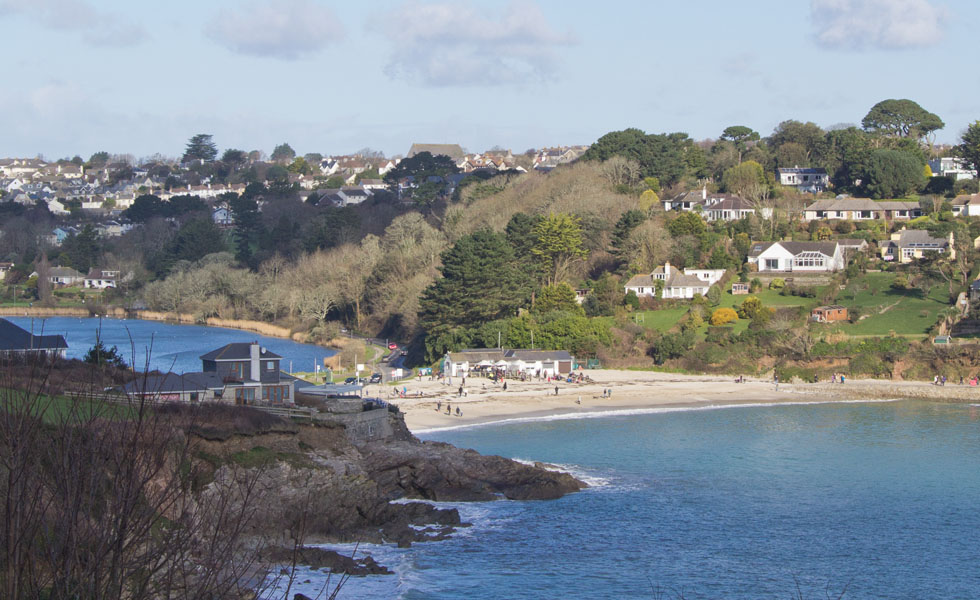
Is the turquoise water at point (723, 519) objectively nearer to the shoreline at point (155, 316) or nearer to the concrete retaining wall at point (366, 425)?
the concrete retaining wall at point (366, 425)

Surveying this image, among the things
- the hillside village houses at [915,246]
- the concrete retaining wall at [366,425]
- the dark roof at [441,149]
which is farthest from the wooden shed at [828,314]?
the dark roof at [441,149]

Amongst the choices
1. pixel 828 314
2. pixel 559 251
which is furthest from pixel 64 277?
pixel 828 314

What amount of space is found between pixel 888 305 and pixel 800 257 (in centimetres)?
775

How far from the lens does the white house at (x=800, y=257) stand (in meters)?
58.4

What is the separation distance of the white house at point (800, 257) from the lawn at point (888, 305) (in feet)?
7.93

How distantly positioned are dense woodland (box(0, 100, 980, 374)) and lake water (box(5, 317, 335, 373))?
142 inches

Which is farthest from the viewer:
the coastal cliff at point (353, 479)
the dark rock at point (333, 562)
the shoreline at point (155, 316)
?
the shoreline at point (155, 316)

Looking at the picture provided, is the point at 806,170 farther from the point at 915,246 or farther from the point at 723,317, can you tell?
the point at 723,317

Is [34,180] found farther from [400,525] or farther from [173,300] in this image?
[400,525]

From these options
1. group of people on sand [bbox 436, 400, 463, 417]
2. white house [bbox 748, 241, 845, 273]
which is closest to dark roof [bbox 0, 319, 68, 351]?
group of people on sand [bbox 436, 400, 463, 417]

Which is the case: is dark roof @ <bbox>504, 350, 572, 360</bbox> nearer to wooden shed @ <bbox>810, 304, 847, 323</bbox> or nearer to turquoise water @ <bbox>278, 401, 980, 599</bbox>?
turquoise water @ <bbox>278, 401, 980, 599</bbox>

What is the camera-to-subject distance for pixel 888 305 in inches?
2039

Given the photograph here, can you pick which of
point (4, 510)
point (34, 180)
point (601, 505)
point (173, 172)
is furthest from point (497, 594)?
point (34, 180)

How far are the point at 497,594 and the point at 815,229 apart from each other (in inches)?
1992
